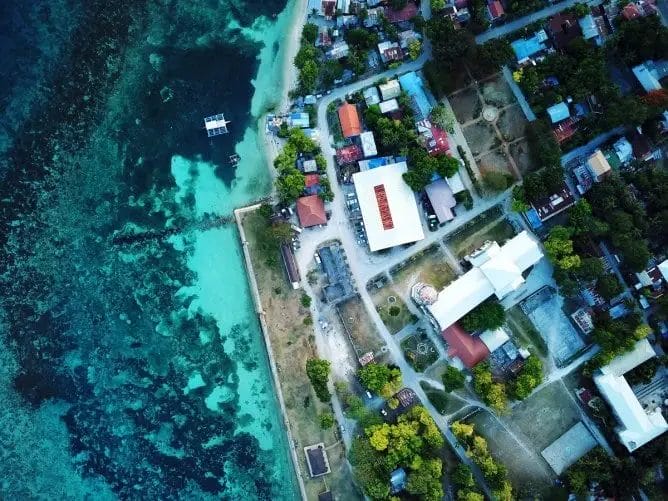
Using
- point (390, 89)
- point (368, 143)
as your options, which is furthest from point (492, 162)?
point (368, 143)

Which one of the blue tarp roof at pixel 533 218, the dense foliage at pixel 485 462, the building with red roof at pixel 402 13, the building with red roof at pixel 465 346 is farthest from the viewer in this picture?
the building with red roof at pixel 402 13

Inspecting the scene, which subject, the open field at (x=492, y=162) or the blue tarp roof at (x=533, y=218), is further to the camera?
the open field at (x=492, y=162)

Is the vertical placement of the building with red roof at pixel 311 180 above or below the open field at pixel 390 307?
above

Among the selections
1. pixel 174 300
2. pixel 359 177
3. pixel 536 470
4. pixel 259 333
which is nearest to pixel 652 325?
pixel 536 470

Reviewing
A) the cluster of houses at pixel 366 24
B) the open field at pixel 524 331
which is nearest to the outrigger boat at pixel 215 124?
the cluster of houses at pixel 366 24

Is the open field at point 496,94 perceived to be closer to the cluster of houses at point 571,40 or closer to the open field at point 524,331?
the cluster of houses at point 571,40

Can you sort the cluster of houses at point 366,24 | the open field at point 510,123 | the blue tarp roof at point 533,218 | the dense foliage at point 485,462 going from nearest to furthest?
the dense foliage at point 485,462 < the blue tarp roof at point 533,218 < the cluster of houses at point 366,24 < the open field at point 510,123

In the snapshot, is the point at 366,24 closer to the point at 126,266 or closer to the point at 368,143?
the point at 368,143
